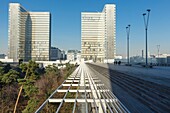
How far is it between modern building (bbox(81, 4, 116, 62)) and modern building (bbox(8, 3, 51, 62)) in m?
20.0

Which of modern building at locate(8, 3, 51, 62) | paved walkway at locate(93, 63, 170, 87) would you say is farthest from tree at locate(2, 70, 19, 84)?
modern building at locate(8, 3, 51, 62)

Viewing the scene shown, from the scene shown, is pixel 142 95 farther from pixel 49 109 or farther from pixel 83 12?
pixel 83 12

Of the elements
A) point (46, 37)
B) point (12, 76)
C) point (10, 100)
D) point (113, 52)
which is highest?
point (46, 37)

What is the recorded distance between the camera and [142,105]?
201 inches

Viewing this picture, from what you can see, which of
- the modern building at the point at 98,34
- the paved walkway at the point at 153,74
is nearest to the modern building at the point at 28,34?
the modern building at the point at 98,34

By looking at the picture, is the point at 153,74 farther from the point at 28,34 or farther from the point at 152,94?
the point at 28,34

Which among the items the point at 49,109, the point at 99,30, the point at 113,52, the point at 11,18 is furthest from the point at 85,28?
the point at 49,109

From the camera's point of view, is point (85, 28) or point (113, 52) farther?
point (85, 28)

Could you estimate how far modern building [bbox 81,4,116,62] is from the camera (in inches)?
3718

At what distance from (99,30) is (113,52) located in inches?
608

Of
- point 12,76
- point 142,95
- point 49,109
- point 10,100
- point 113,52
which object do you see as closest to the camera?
point 142,95

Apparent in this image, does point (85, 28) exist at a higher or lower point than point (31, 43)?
higher

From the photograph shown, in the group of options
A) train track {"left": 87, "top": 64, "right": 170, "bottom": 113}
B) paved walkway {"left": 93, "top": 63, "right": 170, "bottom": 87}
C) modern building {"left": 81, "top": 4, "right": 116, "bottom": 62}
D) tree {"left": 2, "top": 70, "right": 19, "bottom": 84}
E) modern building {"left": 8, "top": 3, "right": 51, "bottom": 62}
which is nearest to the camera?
train track {"left": 87, "top": 64, "right": 170, "bottom": 113}

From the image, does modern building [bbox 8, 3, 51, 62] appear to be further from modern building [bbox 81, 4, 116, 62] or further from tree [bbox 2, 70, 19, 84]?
tree [bbox 2, 70, 19, 84]
